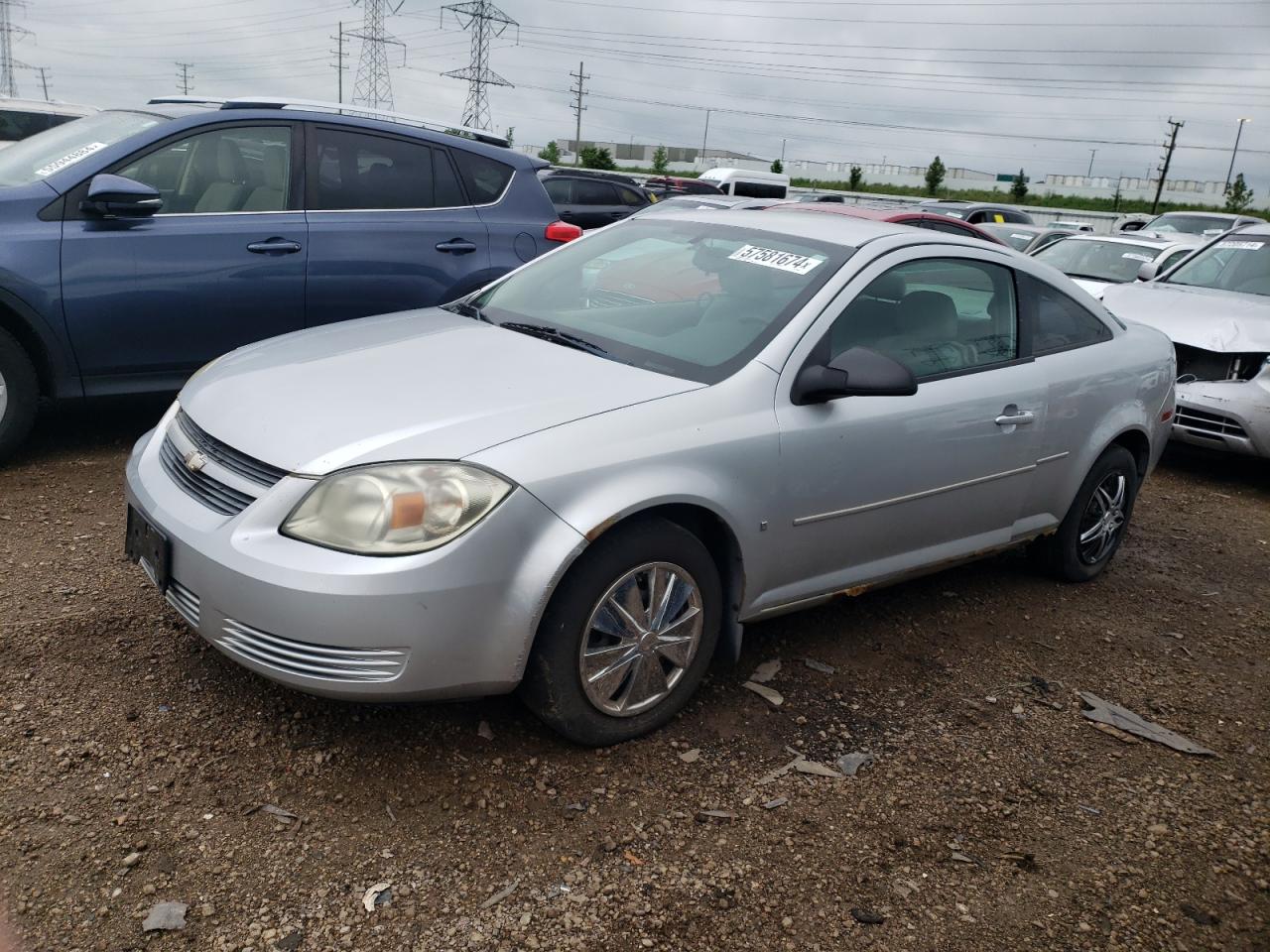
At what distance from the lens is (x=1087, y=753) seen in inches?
137

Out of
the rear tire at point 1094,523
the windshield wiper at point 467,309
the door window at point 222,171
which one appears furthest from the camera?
the door window at point 222,171

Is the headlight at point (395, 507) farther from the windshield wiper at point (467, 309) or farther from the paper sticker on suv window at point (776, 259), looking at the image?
the paper sticker on suv window at point (776, 259)

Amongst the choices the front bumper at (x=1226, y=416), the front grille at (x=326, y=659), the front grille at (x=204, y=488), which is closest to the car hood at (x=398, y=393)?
the front grille at (x=204, y=488)

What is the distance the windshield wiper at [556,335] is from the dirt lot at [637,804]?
3.89 ft

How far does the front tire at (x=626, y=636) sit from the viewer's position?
2.90 metres

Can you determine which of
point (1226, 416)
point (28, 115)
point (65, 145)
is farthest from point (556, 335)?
point (28, 115)

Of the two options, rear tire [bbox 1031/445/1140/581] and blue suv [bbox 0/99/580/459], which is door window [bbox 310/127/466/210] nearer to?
blue suv [bbox 0/99/580/459]

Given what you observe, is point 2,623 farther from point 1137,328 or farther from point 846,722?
point 1137,328

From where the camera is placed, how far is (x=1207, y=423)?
7098 millimetres

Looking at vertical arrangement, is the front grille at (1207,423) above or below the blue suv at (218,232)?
below

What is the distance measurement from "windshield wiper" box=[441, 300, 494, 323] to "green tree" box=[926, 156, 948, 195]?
71462 millimetres

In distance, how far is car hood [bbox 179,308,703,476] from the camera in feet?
9.42

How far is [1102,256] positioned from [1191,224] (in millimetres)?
10513

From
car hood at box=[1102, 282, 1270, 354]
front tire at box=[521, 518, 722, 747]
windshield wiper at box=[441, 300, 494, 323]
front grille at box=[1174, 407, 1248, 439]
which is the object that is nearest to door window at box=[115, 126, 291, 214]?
windshield wiper at box=[441, 300, 494, 323]
